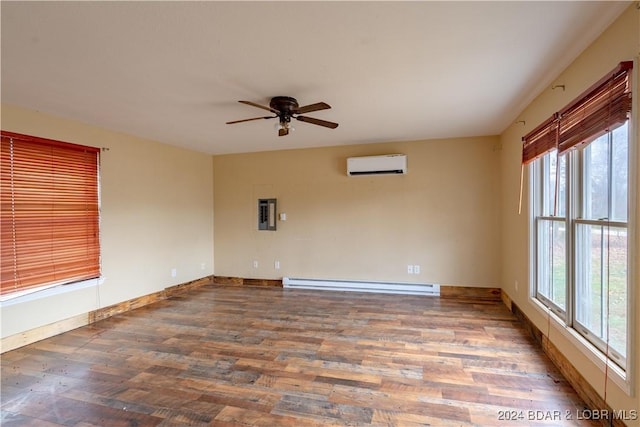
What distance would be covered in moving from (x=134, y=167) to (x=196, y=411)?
3426 mm

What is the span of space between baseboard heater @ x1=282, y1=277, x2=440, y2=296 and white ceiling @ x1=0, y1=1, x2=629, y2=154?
253 cm

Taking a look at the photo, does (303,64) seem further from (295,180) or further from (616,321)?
(295,180)

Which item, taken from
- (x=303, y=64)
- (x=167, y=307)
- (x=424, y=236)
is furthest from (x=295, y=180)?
(x=303, y=64)

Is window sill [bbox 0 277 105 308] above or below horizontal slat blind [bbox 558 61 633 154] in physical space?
below

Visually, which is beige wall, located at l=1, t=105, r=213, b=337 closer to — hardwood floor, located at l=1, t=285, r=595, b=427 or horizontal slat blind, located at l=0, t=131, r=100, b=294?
horizontal slat blind, located at l=0, t=131, r=100, b=294

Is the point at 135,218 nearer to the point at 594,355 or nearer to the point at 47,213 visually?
the point at 47,213

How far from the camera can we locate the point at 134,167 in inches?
170

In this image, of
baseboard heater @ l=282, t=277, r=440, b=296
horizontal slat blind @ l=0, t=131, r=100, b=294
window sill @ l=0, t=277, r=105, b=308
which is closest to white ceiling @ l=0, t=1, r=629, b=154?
horizontal slat blind @ l=0, t=131, r=100, b=294

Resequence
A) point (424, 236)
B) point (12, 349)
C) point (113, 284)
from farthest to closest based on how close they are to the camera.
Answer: point (424, 236) < point (113, 284) < point (12, 349)

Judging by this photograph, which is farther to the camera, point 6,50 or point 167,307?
point 167,307

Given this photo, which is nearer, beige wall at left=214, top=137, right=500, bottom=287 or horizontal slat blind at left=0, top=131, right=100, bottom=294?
horizontal slat blind at left=0, top=131, right=100, bottom=294

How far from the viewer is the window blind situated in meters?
1.68

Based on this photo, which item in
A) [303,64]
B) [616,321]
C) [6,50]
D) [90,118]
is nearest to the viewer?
[616,321]

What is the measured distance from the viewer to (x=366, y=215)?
16.6 feet
